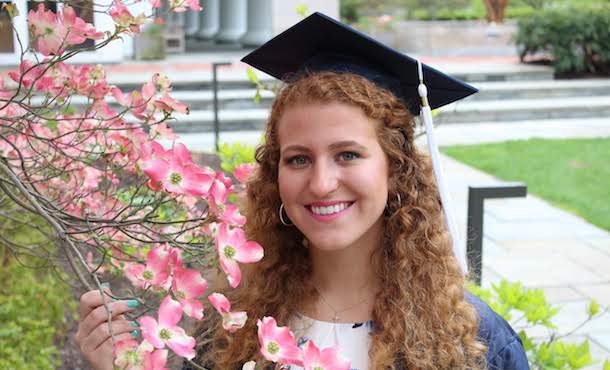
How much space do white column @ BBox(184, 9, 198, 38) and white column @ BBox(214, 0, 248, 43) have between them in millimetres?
3118

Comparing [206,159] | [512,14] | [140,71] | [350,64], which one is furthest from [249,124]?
[512,14]

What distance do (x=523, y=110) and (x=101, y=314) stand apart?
35.5 feet

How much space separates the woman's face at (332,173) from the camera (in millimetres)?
1508

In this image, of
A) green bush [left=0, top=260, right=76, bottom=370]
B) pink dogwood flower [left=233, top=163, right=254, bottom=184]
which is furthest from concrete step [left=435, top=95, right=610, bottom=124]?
pink dogwood flower [left=233, top=163, right=254, bottom=184]

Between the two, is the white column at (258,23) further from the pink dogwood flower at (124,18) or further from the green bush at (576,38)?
the pink dogwood flower at (124,18)

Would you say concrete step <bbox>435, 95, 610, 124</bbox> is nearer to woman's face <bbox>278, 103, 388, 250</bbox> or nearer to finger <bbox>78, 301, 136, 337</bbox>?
woman's face <bbox>278, 103, 388, 250</bbox>

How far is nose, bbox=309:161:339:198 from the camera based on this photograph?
1475 mm

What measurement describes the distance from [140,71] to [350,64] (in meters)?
11.1

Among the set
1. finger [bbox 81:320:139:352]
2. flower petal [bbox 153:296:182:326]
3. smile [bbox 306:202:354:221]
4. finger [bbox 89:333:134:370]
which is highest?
smile [bbox 306:202:354:221]

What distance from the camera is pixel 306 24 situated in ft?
5.31

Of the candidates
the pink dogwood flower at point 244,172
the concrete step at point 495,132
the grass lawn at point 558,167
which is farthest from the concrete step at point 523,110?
the pink dogwood flower at point 244,172

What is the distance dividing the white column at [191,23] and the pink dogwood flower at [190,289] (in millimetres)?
21827

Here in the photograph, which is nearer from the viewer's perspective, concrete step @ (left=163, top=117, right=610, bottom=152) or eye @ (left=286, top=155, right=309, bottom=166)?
eye @ (left=286, top=155, right=309, bottom=166)

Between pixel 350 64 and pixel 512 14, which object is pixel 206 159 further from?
pixel 512 14
